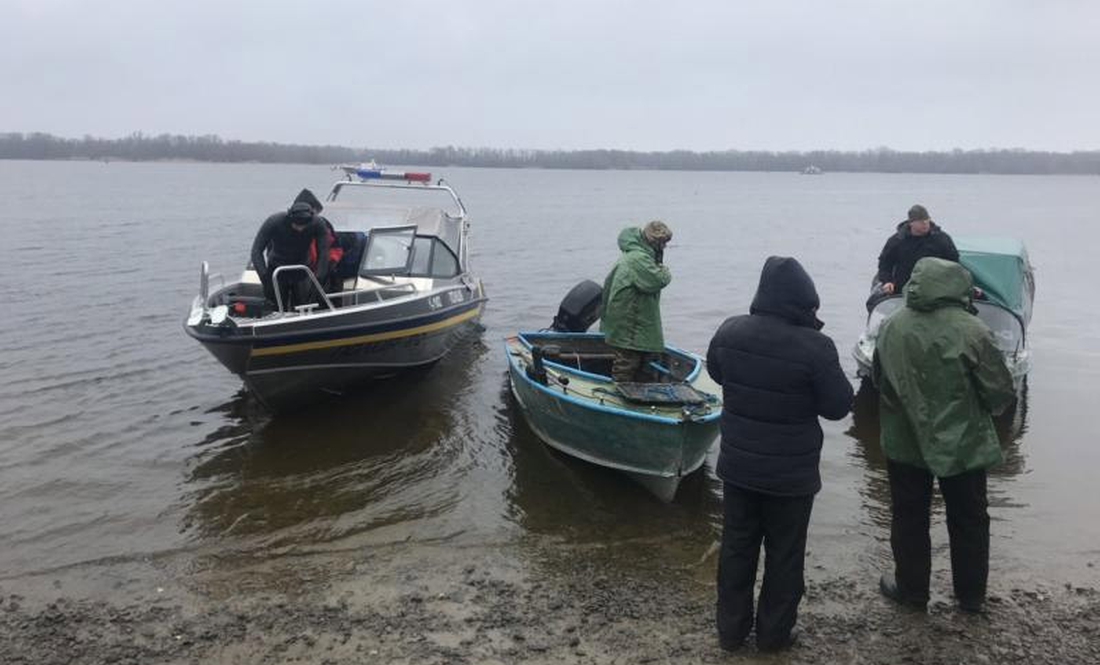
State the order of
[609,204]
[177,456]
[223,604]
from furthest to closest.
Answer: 1. [609,204]
2. [177,456]
3. [223,604]

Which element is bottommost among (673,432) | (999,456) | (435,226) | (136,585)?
(136,585)

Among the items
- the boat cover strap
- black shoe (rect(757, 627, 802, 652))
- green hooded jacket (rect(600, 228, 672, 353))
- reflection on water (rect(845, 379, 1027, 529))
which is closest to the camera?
black shoe (rect(757, 627, 802, 652))

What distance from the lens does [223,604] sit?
18.0 feet

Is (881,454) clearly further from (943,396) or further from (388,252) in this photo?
(388,252)

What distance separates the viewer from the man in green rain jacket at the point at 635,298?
23.9ft

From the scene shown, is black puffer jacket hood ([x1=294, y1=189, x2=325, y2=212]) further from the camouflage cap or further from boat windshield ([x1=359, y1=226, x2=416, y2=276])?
the camouflage cap

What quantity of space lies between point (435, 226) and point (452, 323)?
171cm

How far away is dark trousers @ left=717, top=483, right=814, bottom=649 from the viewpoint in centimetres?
448

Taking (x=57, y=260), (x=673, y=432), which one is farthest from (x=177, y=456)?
(x=57, y=260)

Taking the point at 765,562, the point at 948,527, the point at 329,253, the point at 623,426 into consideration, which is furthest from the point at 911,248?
the point at 329,253

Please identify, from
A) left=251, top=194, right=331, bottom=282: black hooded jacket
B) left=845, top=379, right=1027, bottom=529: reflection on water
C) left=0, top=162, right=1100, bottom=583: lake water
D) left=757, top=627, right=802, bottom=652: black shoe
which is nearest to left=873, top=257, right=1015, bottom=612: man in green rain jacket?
left=757, top=627, right=802, bottom=652: black shoe

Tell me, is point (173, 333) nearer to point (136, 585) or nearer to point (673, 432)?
point (136, 585)

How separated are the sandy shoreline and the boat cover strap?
1.33 m

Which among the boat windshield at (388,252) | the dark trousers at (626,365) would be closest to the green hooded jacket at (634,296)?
the dark trousers at (626,365)
